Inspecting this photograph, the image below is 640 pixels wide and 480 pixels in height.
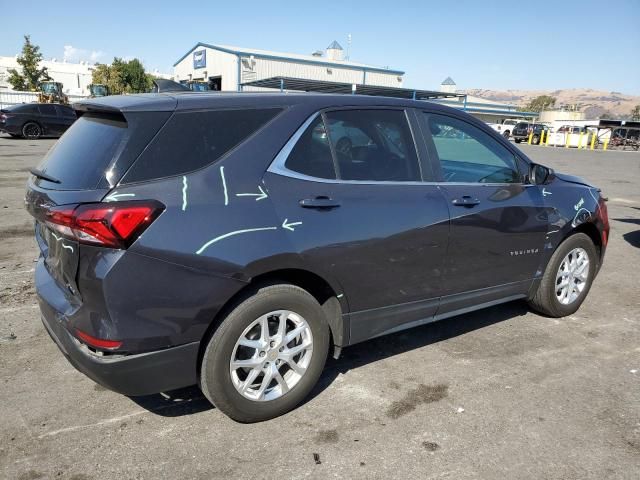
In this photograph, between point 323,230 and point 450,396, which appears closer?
point 323,230

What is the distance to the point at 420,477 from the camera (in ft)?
8.23

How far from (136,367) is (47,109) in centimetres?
2253

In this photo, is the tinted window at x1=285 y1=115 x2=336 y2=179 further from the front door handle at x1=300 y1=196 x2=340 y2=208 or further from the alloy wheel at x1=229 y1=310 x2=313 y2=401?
the alloy wheel at x1=229 y1=310 x2=313 y2=401

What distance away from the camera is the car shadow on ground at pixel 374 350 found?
10.1 ft

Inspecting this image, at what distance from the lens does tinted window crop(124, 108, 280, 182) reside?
2496 mm

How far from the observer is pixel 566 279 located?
452 centimetres

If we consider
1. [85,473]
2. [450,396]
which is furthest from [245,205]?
[450,396]

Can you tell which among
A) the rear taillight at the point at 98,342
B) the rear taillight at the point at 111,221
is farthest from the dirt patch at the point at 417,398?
the rear taillight at the point at 111,221

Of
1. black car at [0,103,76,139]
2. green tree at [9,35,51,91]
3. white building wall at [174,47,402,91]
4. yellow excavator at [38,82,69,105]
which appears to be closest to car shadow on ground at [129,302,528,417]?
black car at [0,103,76,139]

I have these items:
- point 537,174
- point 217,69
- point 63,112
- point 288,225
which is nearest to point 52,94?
point 217,69

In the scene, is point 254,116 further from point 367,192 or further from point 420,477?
point 420,477

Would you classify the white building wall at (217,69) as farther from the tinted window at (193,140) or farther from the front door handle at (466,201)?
the tinted window at (193,140)

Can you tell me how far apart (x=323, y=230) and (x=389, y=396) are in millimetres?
1159

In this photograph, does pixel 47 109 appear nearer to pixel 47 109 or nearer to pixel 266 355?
pixel 47 109
